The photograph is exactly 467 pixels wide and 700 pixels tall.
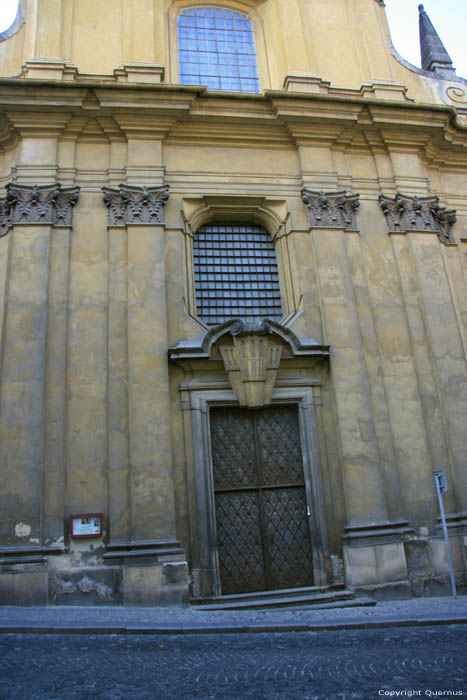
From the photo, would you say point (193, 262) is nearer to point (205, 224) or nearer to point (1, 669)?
point (205, 224)

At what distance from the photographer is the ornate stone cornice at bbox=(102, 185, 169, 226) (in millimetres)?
10766

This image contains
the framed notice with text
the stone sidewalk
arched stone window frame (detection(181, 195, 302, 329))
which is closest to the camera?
the stone sidewalk

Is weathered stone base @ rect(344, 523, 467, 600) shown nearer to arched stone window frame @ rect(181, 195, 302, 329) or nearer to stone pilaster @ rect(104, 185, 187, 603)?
stone pilaster @ rect(104, 185, 187, 603)

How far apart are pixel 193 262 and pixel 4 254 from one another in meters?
3.64

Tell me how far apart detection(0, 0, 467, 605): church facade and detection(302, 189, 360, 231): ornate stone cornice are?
51 millimetres

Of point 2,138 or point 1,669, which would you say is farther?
point 2,138

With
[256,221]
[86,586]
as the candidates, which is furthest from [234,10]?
[86,586]

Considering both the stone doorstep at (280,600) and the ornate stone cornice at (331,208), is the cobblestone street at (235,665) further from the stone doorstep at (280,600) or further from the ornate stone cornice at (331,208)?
the ornate stone cornice at (331,208)

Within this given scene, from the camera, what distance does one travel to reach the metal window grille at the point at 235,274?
36.7 ft

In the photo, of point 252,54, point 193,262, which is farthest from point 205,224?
point 252,54

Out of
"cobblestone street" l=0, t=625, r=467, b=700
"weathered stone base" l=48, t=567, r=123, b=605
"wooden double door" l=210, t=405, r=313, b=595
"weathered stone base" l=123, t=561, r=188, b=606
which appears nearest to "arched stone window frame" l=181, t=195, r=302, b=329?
"wooden double door" l=210, t=405, r=313, b=595

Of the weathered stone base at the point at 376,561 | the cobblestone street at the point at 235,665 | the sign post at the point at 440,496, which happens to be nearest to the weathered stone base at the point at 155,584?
the cobblestone street at the point at 235,665

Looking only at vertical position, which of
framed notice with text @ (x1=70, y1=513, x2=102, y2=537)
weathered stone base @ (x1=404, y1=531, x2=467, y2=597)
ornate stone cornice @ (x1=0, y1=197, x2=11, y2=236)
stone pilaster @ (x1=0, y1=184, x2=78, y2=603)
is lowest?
weathered stone base @ (x1=404, y1=531, x2=467, y2=597)

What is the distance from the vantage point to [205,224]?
1188 cm
